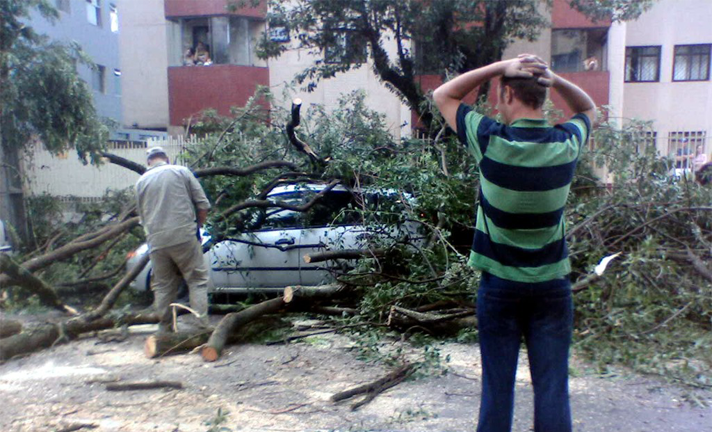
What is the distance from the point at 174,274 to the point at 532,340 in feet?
13.7

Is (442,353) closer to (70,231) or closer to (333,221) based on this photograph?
(333,221)

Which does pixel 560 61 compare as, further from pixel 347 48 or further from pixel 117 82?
pixel 117 82

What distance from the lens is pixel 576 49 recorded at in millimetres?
19375

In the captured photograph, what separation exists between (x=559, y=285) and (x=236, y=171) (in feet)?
17.2

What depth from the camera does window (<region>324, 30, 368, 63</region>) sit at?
14148 mm

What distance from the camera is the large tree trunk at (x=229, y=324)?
525 cm

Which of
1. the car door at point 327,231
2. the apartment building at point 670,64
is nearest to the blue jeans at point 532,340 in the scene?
the car door at point 327,231

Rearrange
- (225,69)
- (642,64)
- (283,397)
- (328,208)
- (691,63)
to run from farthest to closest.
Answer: (642,64) < (691,63) < (225,69) < (328,208) < (283,397)

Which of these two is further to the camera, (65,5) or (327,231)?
(65,5)

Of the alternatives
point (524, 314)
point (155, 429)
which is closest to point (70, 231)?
point (155, 429)

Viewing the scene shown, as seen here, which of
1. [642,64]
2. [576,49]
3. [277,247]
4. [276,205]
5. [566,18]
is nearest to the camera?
[276,205]

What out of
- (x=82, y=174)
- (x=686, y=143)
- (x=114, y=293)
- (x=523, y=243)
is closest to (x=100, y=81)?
(x=82, y=174)

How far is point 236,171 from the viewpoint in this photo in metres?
7.37

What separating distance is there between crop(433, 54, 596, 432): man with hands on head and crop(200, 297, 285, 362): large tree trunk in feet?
9.98
